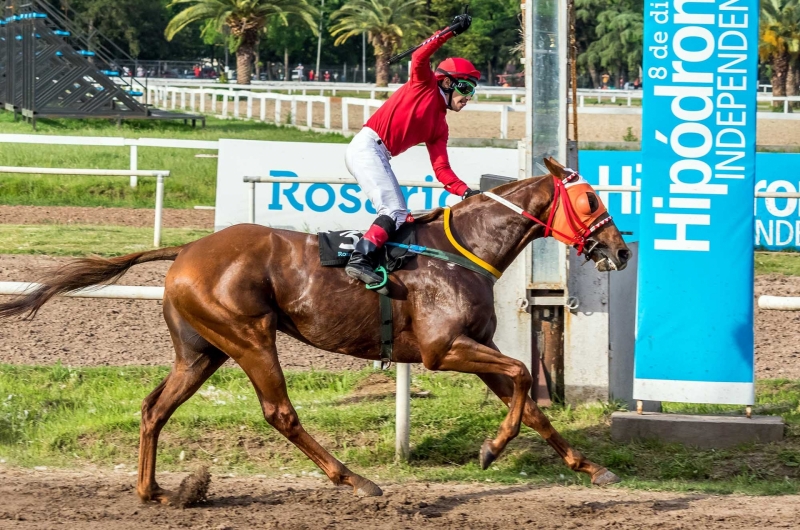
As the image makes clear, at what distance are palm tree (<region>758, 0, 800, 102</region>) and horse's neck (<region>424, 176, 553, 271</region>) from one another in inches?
1676

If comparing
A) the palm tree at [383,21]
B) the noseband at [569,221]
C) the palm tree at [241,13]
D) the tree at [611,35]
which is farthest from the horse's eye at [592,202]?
the tree at [611,35]

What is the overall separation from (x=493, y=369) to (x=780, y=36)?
143 feet

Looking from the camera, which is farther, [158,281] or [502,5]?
[502,5]

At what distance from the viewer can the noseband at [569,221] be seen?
5.61 m

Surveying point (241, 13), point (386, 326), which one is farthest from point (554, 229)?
point (241, 13)

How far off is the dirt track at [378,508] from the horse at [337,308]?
0.19m

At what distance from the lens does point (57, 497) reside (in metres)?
5.44

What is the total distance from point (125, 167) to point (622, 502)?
49.8 feet

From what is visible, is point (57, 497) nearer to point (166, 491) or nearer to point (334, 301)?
point (166, 491)

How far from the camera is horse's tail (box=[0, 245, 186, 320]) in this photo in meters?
6.01

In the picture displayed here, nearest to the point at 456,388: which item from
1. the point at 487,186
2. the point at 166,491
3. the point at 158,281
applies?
the point at 487,186

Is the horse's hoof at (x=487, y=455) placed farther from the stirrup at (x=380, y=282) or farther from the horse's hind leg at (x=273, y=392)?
the stirrup at (x=380, y=282)

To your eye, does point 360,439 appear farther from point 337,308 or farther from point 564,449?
point 564,449

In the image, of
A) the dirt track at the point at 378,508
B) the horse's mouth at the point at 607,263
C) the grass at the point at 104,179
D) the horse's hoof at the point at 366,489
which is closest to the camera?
the dirt track at the point at 378,508
